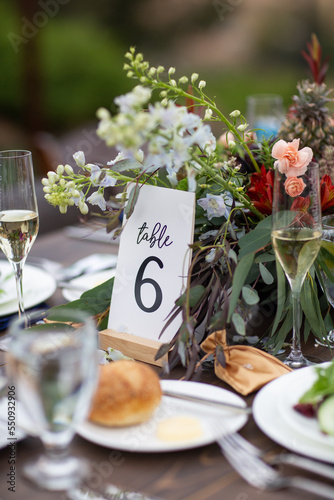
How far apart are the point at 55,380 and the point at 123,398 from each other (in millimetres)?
152

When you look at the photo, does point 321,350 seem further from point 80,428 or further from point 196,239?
point 80,428

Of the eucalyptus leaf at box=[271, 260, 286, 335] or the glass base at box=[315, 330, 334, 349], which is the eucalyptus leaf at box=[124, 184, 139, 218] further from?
the glass base at box=[315, 330, 334, 349]

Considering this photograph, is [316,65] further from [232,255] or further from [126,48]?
[126,48]

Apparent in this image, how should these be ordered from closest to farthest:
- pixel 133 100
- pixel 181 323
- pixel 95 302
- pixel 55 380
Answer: pixel 55 380, pixel 133 100, pixel 181 323, pixel 95 302

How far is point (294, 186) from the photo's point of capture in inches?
32.1

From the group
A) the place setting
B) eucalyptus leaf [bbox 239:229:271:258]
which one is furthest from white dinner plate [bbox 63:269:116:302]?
eucalyptus leaf [bbox 239:229:271:258]

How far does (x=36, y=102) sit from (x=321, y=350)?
4.50m

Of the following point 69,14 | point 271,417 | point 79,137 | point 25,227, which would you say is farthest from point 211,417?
point 69,14

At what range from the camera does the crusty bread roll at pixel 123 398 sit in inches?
26.2

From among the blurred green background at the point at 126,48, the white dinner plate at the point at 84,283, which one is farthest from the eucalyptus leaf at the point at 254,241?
the blurred green background at the point at 126,48

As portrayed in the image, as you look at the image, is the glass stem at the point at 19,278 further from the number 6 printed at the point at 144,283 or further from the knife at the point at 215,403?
the knife at the point at 215,403

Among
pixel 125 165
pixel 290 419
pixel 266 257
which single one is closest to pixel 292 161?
pixel 266 257

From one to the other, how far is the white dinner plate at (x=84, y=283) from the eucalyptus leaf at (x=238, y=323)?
0.49m

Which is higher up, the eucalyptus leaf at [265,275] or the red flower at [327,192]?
the red flower at [327,192]
